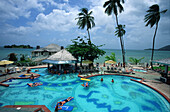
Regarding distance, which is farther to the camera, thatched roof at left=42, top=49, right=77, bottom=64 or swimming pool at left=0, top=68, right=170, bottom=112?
thatched roof at left=42, top=49, right=77, bottom=64

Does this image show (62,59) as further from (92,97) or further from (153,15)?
(153,15)

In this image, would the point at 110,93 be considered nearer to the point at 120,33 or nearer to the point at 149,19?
the point at 120,33

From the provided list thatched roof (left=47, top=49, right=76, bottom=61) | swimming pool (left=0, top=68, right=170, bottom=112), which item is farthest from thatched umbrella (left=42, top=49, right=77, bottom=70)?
swimming pool (left=0, top=68, right=170, bottom=112)

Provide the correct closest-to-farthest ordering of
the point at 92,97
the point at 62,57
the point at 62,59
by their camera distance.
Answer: the point at 92,97, the point at 62,59, the point at 62,57

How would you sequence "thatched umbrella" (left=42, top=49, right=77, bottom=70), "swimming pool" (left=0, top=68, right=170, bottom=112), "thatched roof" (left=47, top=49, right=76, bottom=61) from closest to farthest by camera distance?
"swimming pool" (left=0, top=68, right=170, bottom=112), "thatched umbrella" (left=42, top=49, right=77, bottom=70), "thatched roof" (left=47, top=49, right=76, bottom=61)

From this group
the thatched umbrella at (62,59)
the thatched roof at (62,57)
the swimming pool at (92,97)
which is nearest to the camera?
the swimming pool at (92,97)

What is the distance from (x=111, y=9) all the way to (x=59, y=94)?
2400 cm

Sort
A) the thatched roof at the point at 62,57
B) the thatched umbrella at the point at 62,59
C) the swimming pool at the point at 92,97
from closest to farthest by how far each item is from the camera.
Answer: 1. the swimming pool at the point at 92,97
2. the thatched umbrella at the point at 62,59
3. the thatched roof at the point at 62,57

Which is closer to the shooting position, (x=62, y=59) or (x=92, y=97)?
(x=92, y=97)

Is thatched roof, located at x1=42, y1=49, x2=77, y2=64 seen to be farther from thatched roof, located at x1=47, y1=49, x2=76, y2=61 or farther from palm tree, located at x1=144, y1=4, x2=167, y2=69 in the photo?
palm tree, located at x1=144, y1=4, x2=167, y2=69

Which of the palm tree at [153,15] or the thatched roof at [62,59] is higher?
the palm tree at [153,15]

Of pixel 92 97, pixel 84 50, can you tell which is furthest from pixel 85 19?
pixel 92 97

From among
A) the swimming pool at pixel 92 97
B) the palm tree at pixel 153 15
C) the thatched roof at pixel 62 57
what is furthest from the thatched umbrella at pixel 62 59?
the palm tree at pixel 153 15

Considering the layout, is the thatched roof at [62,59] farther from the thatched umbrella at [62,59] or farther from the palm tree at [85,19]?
the palm tree at [85,19]
